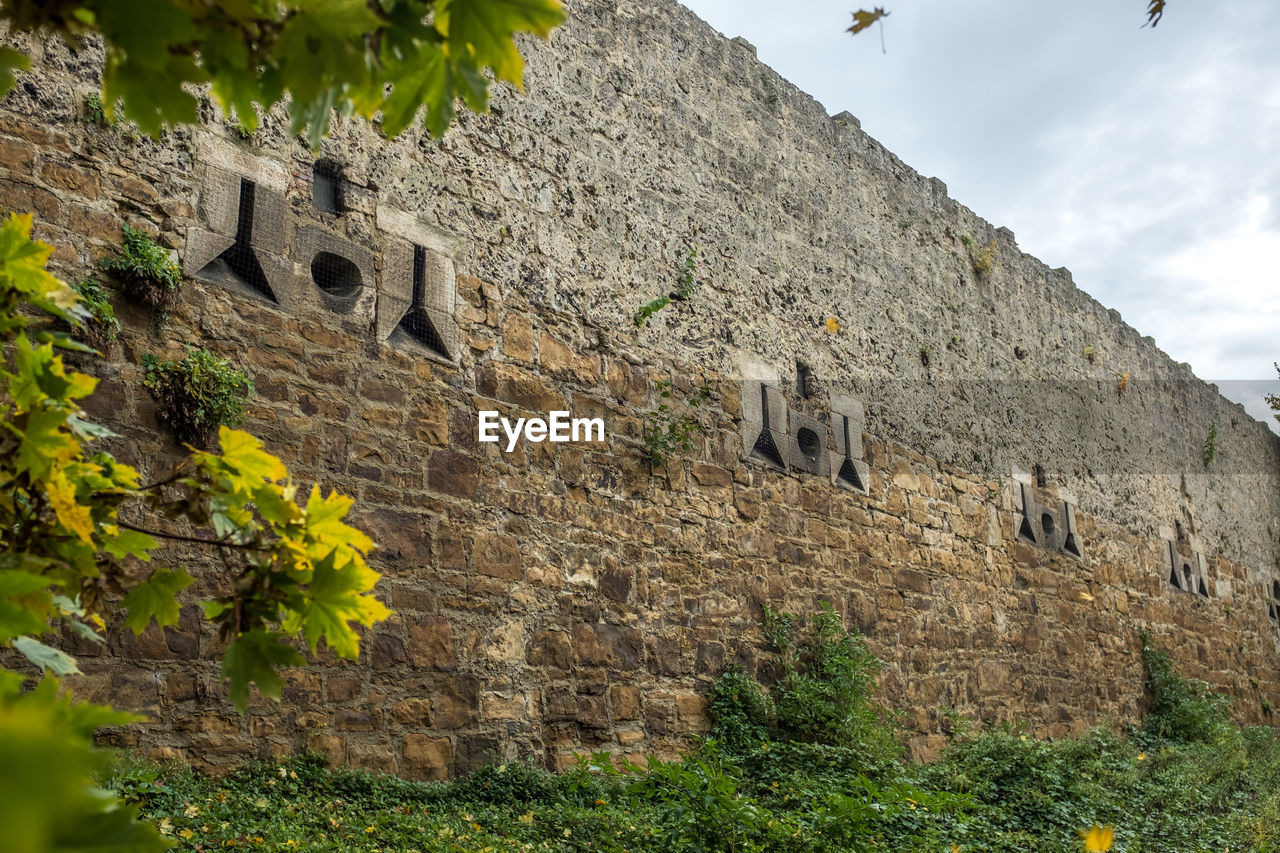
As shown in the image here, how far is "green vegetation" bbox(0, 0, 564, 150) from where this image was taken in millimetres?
1160

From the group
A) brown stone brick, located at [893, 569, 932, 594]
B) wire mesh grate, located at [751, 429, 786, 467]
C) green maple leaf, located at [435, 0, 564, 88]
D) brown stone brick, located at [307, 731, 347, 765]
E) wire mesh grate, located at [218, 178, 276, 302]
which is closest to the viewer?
green maple leaf, located at [435, 0, 564, 88]

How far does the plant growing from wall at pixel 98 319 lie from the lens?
4.02m

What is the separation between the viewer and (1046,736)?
891 centimetres

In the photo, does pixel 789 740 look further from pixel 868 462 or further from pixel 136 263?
pixel 136 263

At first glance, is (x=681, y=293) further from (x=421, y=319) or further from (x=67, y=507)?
(x=67, y=507)

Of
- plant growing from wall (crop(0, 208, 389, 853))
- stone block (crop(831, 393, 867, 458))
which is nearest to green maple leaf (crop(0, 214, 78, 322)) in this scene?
plant growing from wall (crop(0, 208, 389, 853))

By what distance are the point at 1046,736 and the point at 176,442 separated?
7.48 meters

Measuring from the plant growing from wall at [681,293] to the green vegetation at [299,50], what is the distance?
496 centimetres

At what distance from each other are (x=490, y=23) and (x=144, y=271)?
135 inches

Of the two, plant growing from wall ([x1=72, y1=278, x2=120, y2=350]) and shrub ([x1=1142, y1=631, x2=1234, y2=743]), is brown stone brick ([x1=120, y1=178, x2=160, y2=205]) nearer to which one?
plant growing from wall ([x1=72, y1=278, x2=120, y2=350])

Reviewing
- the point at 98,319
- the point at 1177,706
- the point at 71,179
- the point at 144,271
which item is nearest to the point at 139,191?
the point at 71,179

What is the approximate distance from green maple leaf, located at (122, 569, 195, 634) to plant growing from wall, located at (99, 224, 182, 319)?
2.79 meters

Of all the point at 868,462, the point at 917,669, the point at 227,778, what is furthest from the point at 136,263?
the point at 917,669

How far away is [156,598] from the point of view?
1743 millimetres
